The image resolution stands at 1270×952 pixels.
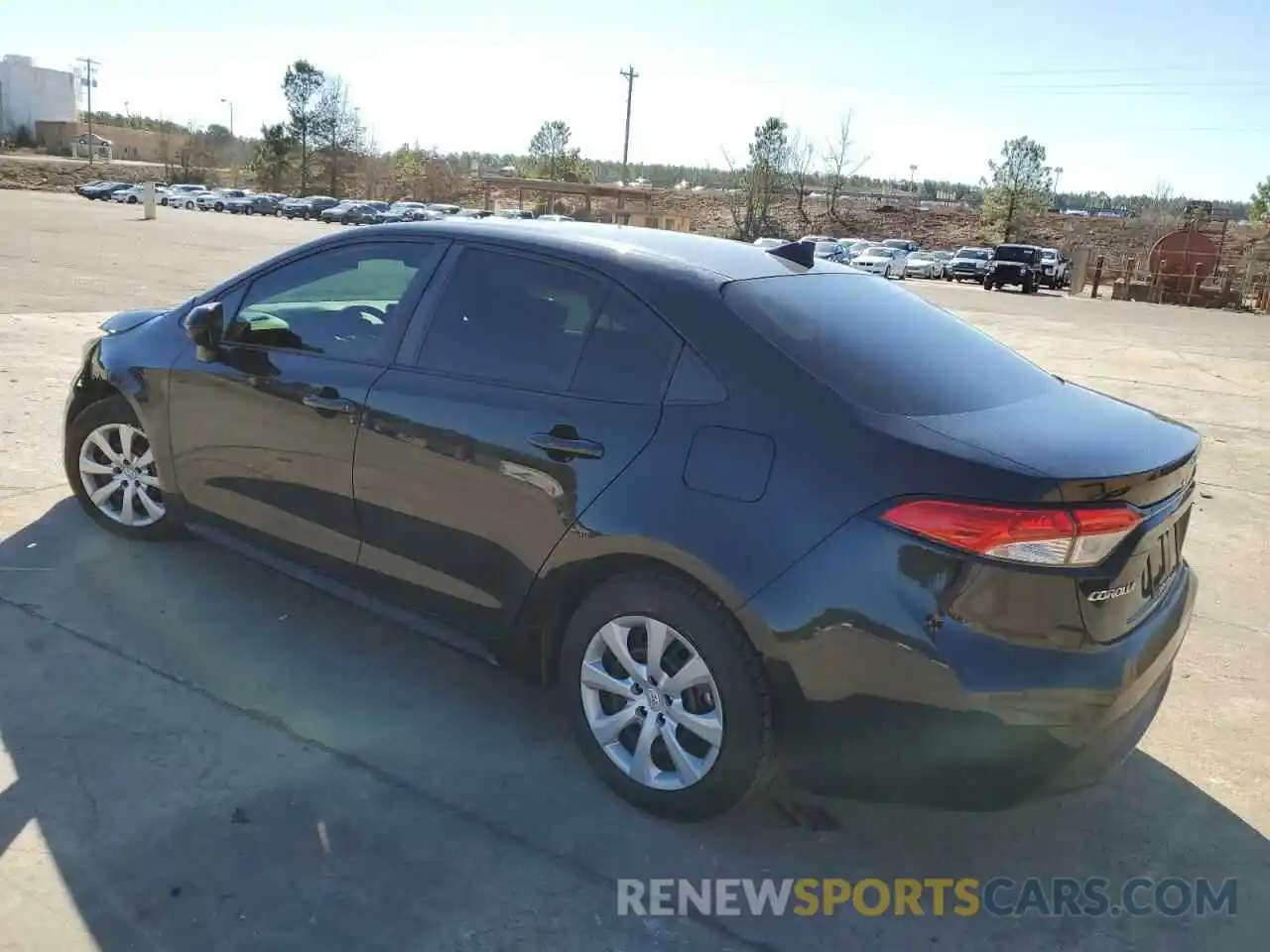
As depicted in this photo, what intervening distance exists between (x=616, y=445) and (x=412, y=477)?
834 mm

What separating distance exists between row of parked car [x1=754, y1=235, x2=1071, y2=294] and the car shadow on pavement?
32.2 meters

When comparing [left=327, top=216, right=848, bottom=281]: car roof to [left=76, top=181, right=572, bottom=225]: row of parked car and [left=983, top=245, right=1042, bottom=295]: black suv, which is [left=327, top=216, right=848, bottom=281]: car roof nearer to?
[left=983, top=245, right=1042, bottom=295]: black suv

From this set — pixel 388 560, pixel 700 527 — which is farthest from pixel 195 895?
pixel 700 527

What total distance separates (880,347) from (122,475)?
3526mm

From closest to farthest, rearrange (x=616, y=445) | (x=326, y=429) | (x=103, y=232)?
(x=616, y=445)
(x=326, y=429)
(x=103, y=232)

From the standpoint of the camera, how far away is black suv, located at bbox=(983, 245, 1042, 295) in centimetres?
3541

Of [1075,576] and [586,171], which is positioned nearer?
[1075,576]

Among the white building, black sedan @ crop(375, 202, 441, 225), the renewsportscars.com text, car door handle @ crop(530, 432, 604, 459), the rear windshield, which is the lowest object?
the renewsportscars.com text

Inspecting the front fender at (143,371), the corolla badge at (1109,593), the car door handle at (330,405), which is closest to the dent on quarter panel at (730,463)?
the corolla badge at (1109,593)

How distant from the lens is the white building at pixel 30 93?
121562mm

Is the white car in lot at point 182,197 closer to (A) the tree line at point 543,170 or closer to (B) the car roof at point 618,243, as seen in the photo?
(A) the tree line at point 543,170

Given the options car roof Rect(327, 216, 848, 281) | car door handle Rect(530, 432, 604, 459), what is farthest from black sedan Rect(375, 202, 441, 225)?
car door handle Rect(530, 432, 604, 459)

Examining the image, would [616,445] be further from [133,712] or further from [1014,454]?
[133,712]

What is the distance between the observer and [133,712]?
10.7ft
